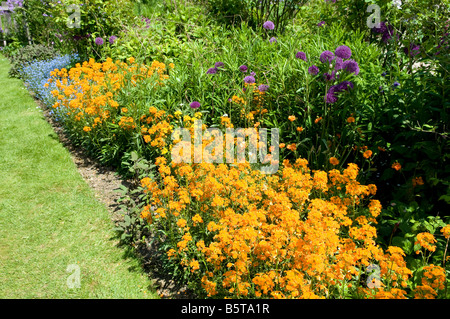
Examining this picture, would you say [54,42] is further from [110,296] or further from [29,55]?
[110,296]

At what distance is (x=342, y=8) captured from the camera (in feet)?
14.6

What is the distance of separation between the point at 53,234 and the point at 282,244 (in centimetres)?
219

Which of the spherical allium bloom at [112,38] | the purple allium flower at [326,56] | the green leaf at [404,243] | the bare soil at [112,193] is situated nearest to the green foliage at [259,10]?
the spherical allium bloom at [112,38]

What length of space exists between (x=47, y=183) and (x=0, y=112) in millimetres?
2682

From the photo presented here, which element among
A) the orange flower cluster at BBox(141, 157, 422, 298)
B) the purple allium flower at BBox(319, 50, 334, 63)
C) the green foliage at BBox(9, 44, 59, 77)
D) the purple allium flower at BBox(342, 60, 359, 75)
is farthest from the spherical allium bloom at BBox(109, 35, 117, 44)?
the purple allium flower at BBox(342, 60, 359, 75)

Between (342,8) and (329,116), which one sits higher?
(342,8)

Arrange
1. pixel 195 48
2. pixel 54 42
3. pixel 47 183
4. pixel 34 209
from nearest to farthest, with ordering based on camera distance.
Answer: pixel 34 209 < pixel 47 183 < pixel 195 48 < pixel 54 42

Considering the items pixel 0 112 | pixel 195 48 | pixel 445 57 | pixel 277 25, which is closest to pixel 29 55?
pixel 0 112

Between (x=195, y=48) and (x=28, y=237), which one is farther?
(x=195, y=48)

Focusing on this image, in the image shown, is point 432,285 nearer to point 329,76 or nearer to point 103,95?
point 329,76

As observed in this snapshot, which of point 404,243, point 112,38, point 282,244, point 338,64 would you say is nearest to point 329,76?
point 338,64

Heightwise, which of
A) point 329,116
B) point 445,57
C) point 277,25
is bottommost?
point 329,116

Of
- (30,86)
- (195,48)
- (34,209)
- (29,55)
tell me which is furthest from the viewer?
(29,55)
